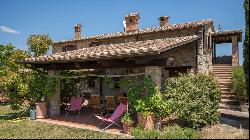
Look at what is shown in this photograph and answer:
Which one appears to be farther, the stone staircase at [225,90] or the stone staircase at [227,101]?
the stone staircase at [225,90]

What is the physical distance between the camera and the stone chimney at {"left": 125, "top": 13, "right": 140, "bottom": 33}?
2077cm

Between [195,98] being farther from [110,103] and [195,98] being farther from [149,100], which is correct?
[110,103]

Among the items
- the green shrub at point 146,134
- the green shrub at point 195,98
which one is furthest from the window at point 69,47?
the green shrub at point 146,134

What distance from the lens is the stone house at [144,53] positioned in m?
9.48

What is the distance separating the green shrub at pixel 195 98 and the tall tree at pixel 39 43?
72.5 feet

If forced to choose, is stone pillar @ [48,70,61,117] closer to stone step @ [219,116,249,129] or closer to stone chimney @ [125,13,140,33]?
stone step @ [219,116,249,129]

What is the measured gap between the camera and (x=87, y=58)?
33.6 ft

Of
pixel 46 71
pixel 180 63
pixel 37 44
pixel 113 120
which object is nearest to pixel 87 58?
pixel 113 120

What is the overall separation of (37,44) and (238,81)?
21562mm

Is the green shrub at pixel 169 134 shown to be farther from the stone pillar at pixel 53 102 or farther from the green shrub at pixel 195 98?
the stone pillar at pixel 53 102

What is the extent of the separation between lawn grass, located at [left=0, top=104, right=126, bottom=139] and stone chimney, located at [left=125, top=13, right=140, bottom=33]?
11.6 metres

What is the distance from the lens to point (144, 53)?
341 inches

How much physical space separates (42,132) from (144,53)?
14.7 feet

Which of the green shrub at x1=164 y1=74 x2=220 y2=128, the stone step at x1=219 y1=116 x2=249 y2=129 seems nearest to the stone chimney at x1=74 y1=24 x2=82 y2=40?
the green shrub at x1=164 y1=74 x2=220 y2=128
